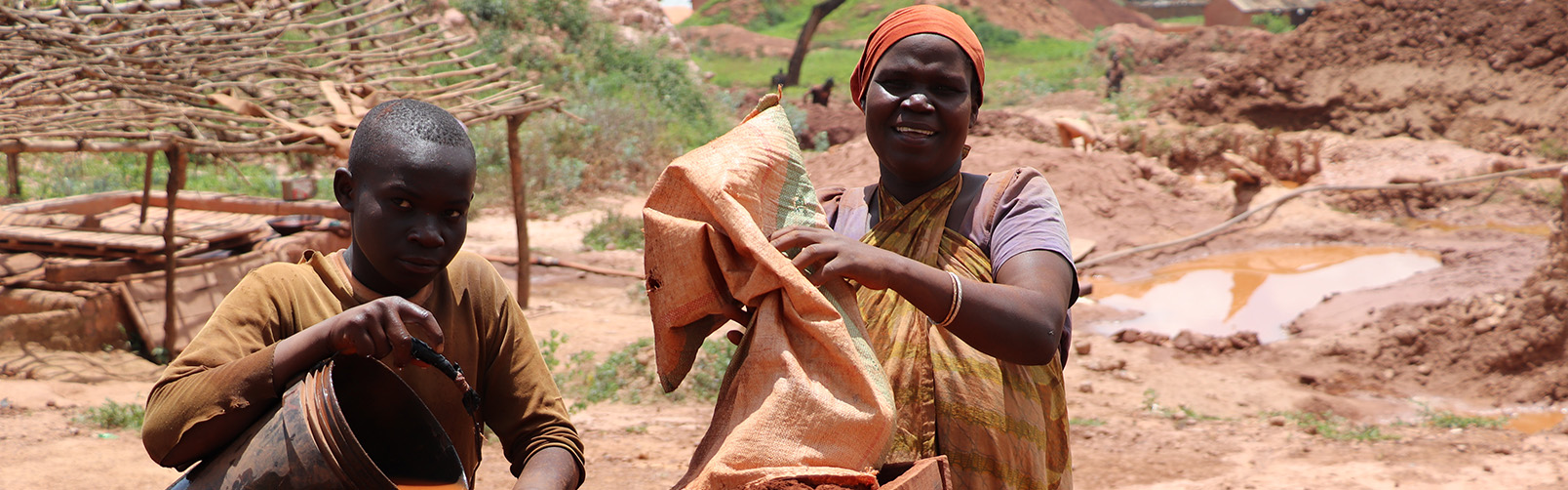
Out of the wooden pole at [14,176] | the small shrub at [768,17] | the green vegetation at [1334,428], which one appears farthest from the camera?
the small shrub at [768,17]

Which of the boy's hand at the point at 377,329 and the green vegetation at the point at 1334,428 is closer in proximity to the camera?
the boy's hand at the point at 377,329

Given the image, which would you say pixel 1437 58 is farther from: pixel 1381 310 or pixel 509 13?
pixel 509 13

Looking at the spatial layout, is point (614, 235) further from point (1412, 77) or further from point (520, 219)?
point (1412, 77)

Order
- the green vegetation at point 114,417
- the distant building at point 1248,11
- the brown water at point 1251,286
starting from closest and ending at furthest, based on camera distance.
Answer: the green vegetation at point 114,417 → the brown water at point 1251,286 → the distant building at point 1248,11

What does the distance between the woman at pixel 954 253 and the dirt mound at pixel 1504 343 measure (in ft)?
18.8

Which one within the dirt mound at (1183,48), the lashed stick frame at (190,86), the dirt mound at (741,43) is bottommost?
the dirt mound at (741,43)

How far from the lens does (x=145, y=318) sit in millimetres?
6566

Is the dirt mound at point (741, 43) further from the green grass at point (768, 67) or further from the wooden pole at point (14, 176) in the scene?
the wooden pole at point (14, 176)

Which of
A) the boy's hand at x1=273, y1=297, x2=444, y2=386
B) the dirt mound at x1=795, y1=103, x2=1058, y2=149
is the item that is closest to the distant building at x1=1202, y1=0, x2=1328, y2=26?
the dirt mound at x1=795, y1=103, x2=1058, y2=149

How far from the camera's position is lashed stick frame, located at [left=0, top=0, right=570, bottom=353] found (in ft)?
20.0

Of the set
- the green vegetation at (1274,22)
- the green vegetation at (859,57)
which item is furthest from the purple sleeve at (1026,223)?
the green vegetation at (1274,22)

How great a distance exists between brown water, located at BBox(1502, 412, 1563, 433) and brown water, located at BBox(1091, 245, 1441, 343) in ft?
6.46

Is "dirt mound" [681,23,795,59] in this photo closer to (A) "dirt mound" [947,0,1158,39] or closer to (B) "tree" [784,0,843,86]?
(B) "tree" [784,0,843,86]

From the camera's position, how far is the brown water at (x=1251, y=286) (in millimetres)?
8430
